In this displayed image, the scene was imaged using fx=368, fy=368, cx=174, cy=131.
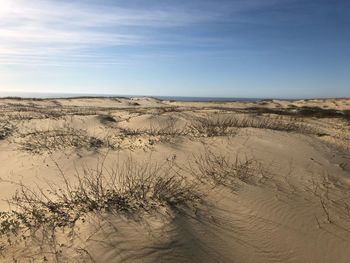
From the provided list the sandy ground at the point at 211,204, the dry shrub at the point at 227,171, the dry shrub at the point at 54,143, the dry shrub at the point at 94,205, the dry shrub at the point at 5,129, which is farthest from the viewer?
the dry shrub at the point at 5,129

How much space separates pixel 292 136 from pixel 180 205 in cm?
682

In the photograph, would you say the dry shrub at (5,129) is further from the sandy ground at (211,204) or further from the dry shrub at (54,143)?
the sandy ground at (211,204)

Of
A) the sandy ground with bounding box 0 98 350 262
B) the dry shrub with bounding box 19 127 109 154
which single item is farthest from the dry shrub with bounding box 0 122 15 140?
the sandy ground with bounding box 0 98 350 262

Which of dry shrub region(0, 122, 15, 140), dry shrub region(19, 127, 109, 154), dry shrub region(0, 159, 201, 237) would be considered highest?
dry shrub region(0, 159, 201, 237)

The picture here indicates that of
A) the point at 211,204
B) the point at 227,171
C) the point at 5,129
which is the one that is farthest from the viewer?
the point at 5,129

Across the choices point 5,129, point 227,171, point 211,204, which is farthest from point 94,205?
point 5,129

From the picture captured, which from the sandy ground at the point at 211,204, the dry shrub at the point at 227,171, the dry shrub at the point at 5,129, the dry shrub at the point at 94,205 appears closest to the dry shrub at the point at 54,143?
the sandy ground at the point at 211,204

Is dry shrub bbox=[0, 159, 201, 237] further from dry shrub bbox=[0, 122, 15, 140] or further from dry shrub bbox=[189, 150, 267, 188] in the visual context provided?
dry shrub bbox=[0, 122, 15, 140]

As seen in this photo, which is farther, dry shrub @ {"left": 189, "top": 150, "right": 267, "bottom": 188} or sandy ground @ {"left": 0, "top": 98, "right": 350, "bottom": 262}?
dry shrub @ {"left": 189, "top": 150, "right": 267, "bottom": 188}

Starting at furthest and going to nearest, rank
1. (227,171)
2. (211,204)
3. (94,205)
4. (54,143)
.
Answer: (54,143)
(227,171)
(211,204)
(94,205)

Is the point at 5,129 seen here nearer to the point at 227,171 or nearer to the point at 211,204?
the point at 227,171

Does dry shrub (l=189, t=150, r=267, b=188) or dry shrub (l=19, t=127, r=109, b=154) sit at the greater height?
dry shrub (l=189, t=150, r=267, b=188)

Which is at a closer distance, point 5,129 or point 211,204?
point 211,204

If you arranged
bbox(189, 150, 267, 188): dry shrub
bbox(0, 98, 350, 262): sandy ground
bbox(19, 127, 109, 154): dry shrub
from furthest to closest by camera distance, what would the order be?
bbox(19, 127, 109, 154): dry shrub → bbox(189, 150, 267, 188): dry shrub → bbox(0, 98, 350, 262): sandy ground
